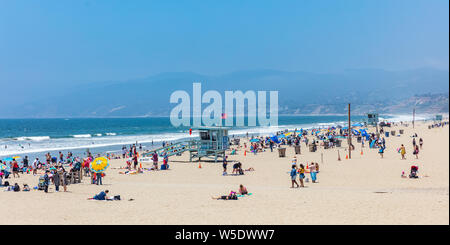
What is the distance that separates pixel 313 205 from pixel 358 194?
2.84m

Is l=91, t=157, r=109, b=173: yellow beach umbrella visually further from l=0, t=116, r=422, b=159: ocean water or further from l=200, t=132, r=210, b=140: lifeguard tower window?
l=0, t=116, r=422, b=159: ocean water

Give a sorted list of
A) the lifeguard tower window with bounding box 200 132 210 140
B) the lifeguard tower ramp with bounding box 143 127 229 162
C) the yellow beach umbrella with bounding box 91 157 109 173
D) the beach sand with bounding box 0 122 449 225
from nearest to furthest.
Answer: the beach sand with bounding box 0 122 449 225 < the yellow beach umbrella with bounding box 91 157 109 173 < the lifeguard tower ramp with bounding box 143 127 229 162 < the lifeguard tower window with bounding box 200 132 210 140

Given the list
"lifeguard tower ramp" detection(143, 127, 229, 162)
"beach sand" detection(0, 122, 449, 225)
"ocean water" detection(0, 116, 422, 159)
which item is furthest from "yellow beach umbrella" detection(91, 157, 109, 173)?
"ocean water" detection(0, 116, 422, 159)

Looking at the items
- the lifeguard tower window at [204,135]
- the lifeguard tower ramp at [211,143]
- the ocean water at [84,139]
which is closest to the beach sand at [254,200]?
the lifeguard tower ramp at [211,143]

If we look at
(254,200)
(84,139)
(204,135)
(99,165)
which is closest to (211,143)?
(204,135)

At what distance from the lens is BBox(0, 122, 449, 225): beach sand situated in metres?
11.9

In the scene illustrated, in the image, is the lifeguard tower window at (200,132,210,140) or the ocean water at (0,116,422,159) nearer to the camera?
the lifeguard tower window at (200,132,210,140)

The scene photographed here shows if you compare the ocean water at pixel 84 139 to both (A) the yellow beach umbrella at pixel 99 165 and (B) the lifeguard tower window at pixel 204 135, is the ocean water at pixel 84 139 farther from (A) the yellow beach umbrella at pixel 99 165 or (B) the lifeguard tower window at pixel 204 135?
(A) the yellow beach umbrella at pixel 99 165

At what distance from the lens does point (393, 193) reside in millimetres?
15516

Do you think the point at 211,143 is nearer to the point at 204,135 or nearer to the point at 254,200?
the point at 204,135

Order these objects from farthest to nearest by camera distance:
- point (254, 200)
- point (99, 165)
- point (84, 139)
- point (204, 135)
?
point (84, 139)
point (204, 135)
point (99, 165)
point (254, 200)

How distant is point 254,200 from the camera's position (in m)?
14.9
